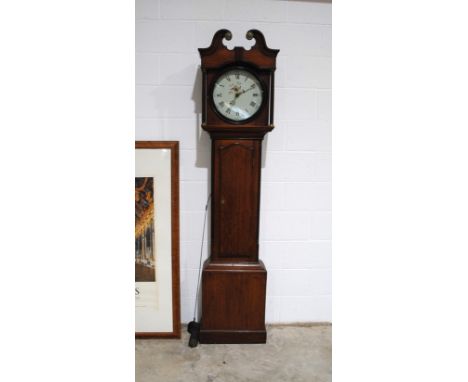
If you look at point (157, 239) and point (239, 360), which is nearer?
point (239, 360)

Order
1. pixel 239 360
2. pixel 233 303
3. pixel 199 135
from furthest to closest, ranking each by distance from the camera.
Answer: pixel 199 135
pixel 233 303
pixel 239 360

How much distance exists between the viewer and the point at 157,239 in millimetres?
1543

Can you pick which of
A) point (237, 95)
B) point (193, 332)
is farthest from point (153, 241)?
point (237, 95)

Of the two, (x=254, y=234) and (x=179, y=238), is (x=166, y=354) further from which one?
(x=254, y=234)

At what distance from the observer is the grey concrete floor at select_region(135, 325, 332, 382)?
1.23m

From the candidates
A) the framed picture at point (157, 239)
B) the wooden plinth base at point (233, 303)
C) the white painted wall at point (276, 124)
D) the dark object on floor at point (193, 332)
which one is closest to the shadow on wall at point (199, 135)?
the white painted wall at point (276, 124)

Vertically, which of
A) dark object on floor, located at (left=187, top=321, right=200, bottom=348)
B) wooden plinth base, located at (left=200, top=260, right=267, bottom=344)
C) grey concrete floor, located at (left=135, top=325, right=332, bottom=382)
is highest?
wooden plinth base, located at (left=200, top=260, right=267, bottom=344)

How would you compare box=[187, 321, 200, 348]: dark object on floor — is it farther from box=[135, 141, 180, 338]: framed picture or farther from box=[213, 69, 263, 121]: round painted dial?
box=[213, 69, 263, 121]: round painted dial

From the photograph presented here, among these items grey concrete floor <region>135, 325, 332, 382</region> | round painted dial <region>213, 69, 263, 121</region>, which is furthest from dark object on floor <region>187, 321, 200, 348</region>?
round painted dial <region>213, 69, 263, 121</region>

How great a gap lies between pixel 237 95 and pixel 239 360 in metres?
1.22

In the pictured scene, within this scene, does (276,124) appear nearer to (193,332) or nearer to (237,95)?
(237,95)

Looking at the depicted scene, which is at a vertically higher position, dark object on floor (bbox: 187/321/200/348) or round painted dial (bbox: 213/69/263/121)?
round painted dial (bbox: 213/69/263/121)

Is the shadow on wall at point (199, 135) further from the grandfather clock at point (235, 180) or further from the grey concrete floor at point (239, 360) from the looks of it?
the grey concrete floor at point (239, 360)

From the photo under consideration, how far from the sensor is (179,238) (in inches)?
61.7
